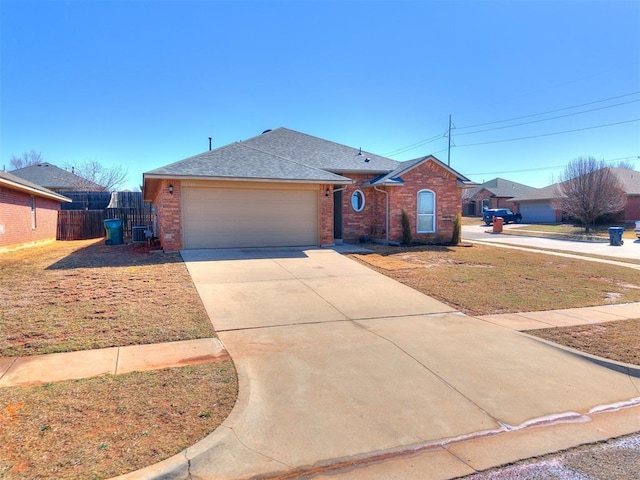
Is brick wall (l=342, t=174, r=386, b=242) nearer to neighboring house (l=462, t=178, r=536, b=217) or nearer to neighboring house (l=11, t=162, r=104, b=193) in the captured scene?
neighboring house (l=11, t=162, r=104, b=193)

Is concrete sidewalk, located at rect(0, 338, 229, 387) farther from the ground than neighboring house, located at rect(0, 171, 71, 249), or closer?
Result: closer

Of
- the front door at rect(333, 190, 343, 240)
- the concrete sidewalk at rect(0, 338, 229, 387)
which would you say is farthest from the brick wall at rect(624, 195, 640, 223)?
the concrete sidewalk at rect(0, 338, 229, 387)

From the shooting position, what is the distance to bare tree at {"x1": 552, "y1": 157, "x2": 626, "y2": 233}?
30234 millimetres

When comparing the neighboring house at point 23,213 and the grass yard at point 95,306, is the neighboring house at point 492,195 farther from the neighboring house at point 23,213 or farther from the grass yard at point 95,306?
the grass yard at point 95,306

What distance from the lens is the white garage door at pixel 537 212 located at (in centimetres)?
4206

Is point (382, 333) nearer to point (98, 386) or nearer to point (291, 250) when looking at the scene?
point (98, 386)

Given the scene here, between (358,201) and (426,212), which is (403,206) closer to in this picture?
(426,212)

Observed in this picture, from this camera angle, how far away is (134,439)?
10.4 ft

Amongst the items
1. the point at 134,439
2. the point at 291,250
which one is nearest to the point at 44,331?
the point at 134,439

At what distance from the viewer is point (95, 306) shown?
23.0ft

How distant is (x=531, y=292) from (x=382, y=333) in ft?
15.9

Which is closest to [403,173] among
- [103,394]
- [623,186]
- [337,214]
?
[337,214]

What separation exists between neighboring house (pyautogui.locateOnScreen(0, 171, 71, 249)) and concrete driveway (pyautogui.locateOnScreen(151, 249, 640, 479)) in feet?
41.1

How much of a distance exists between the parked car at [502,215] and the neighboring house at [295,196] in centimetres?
2519
